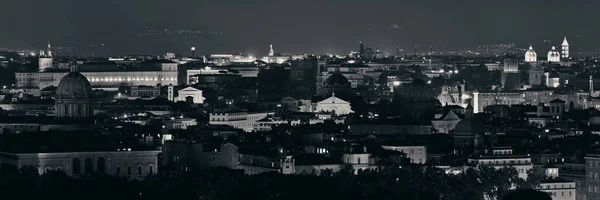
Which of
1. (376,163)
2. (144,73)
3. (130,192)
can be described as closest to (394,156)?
(376,163)

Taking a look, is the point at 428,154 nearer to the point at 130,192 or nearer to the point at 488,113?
the point at 130,192

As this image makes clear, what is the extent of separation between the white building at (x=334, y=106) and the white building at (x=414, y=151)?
34.2 meters

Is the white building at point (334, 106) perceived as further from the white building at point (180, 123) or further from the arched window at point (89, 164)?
the arched window at point (89, 164)

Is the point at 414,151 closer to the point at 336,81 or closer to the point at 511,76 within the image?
the point at 336,81

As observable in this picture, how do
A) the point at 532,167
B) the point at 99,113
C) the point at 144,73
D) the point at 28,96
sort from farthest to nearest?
the point at 144,73 < the point at 28,96 < the point at 99,113 < the point at 532,167

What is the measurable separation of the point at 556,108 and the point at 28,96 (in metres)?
27.5

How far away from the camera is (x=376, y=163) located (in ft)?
286

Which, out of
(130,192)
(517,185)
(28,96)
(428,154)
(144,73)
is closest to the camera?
(130,192)

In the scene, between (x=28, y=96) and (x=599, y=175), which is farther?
(x=28, y=96)

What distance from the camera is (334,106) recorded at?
130875 mm

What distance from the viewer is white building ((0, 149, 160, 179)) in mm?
86938

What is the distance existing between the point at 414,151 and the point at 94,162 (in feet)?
37.3

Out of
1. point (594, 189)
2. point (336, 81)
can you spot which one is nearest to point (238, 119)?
point (336, 81)

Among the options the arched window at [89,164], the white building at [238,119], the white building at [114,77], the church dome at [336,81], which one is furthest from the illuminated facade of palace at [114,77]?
the arched window at [89,164]
